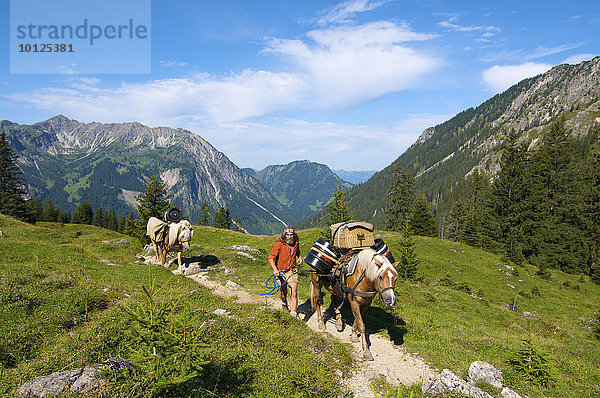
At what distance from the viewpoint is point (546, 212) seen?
5041 cm

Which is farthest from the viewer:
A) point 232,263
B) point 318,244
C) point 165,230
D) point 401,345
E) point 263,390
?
point 232,263

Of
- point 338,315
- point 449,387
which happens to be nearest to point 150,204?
point 338,315

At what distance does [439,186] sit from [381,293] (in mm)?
211317

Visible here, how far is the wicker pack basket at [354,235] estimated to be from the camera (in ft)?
33.9

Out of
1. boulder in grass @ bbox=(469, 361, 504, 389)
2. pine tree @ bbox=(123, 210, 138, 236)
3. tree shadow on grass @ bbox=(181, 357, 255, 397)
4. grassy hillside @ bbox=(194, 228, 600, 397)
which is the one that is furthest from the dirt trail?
pine tree @ bbox=(123, 210, 138, 236)

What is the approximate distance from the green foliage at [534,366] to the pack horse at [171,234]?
16726 millimetres

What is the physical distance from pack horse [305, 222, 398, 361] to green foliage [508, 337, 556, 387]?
14.1ft

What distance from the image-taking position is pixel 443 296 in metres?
21.9

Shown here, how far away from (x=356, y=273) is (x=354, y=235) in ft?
5.31

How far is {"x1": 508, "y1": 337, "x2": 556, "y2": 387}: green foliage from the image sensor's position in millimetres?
7508

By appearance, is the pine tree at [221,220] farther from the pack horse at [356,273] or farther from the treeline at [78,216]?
the pack horse at [356,273]

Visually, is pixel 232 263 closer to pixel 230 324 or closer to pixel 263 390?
pixel 230 324

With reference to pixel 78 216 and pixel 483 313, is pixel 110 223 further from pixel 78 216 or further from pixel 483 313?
pixel 483 313

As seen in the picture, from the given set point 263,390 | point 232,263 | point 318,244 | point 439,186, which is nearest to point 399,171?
point 232,263
